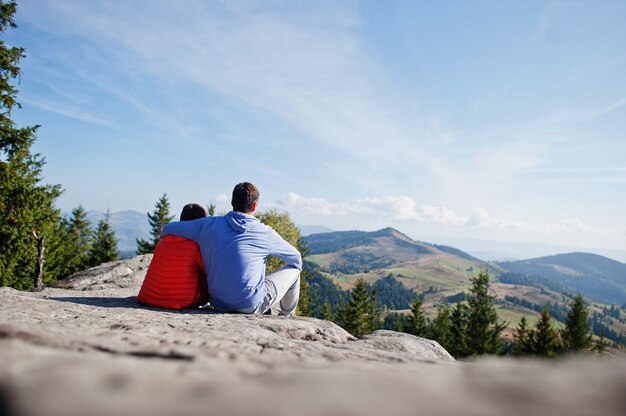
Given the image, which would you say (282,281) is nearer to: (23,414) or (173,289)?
(173,289)

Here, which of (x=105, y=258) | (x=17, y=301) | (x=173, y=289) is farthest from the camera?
(x=105, y=258)

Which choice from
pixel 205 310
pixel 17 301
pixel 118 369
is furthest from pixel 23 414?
pixel 17 301

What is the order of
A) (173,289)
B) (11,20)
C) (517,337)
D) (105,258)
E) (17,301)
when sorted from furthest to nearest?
(517,337)
(105,258)
(11,20)
(173,289)
(17,301)

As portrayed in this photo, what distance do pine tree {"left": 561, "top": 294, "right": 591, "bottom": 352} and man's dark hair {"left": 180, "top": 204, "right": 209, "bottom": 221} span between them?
167 feet

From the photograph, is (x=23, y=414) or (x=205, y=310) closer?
(x=23, y=414)

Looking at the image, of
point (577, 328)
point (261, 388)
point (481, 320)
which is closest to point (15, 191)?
point (261, 388)

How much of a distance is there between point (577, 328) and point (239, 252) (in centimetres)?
5324

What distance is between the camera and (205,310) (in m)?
5.55

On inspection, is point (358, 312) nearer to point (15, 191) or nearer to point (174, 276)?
point (15, 191)

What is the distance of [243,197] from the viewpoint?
5441 millimetres

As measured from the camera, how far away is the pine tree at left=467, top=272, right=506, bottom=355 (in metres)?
40.6

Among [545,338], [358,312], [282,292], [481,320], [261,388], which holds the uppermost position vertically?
[261,388]

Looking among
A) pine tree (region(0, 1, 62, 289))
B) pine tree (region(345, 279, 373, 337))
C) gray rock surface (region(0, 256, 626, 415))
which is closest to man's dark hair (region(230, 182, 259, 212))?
gray rock surface (region(0, 256, 626, 415))

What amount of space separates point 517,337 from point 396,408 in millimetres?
53992
